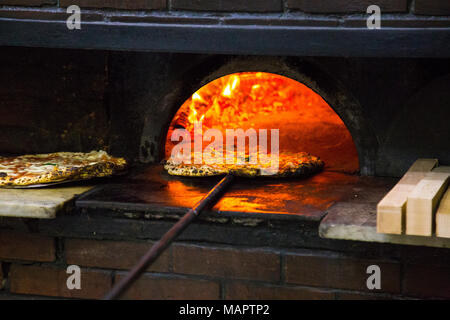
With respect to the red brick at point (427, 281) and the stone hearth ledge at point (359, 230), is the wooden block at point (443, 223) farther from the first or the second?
the red brick at point (427, 281)

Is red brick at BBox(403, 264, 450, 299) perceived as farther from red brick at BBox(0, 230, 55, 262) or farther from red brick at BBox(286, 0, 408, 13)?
red brick at BBox(0, 230, 55, 262)

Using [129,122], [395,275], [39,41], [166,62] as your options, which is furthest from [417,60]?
[39,41]

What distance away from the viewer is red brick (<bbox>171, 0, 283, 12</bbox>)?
2373 millimetres

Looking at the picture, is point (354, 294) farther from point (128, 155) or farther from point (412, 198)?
point (128, 155)

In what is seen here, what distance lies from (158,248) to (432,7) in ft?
4.62

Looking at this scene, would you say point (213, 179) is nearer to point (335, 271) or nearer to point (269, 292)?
point (269, 292)

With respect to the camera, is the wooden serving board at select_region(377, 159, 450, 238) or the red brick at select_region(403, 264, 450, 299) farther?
the red brick at select_region(403, 264, 450, 299)

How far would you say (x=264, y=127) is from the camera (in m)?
3.80

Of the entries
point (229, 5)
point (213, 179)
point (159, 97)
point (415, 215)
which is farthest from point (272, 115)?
point (415, 215)

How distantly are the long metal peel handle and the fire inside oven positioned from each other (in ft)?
3.51

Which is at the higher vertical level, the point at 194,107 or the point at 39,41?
Result: the point at 39,41

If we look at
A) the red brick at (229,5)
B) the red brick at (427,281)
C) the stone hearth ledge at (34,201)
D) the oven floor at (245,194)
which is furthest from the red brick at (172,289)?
the red brick at (229,5)

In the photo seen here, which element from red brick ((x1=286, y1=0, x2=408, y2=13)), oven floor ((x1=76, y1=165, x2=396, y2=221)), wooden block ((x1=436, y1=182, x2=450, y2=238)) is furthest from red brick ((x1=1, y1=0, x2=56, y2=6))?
wooden block ((x1=436, y1=182, x2=450, y2=238))
